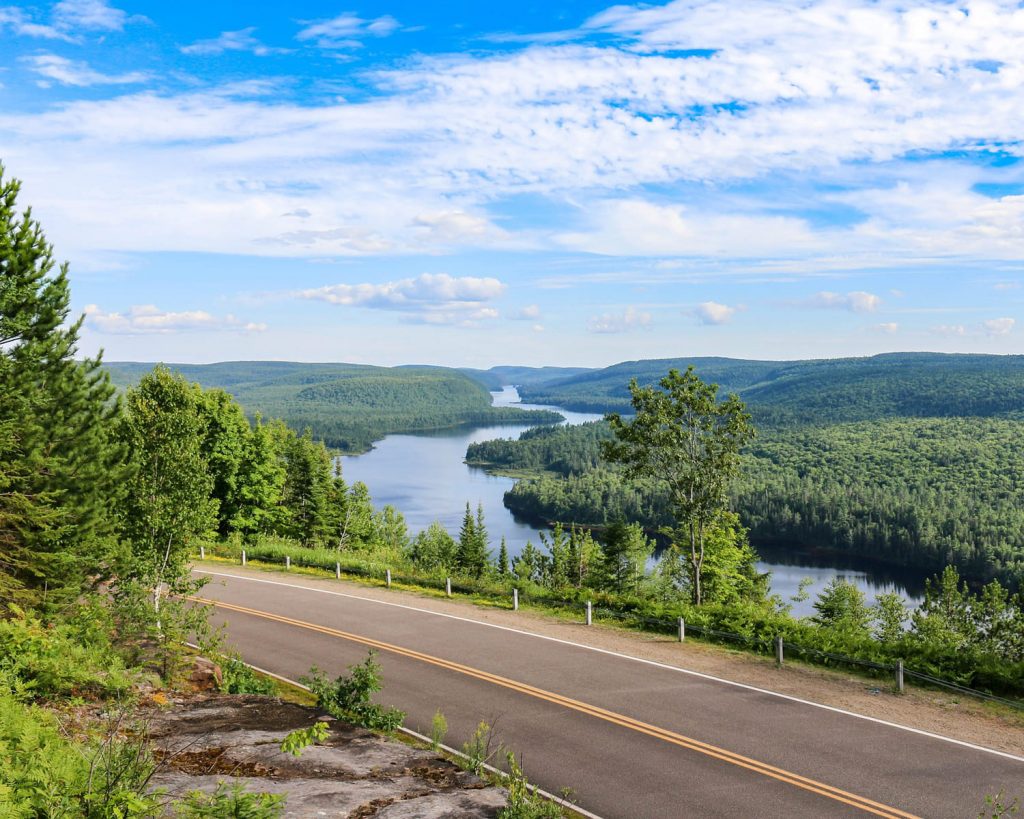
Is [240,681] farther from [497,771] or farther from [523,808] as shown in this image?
[523,808]

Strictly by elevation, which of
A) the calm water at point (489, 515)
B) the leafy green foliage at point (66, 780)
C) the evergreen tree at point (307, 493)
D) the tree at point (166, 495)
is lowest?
the calm water at point (489, 515)

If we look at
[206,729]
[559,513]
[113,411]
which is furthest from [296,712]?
[559,513]

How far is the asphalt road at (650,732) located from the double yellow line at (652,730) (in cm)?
3

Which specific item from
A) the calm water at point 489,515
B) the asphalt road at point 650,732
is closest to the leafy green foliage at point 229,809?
the asphalt road at point 650,732

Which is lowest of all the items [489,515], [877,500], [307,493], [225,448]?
[489,515]

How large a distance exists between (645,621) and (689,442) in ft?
26.8

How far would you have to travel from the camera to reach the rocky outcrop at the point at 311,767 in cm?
915

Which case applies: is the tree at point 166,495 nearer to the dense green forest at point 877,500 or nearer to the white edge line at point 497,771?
the white edge line at point 497,771

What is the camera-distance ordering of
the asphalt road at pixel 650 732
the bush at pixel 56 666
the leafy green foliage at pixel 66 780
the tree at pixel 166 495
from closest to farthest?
the leafy green foliage at pixel 66 780 < the asphalt road at pixel 650 732 < the bush at pixel 56 666 < the tree at pixel 166 495

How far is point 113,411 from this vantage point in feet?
78.8

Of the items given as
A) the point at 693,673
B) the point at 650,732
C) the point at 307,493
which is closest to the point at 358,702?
the point at 650,732

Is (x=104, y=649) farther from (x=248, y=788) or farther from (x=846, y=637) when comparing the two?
(x=846, y=637)

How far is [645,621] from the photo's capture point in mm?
21828

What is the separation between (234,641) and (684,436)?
1629 centimetres
